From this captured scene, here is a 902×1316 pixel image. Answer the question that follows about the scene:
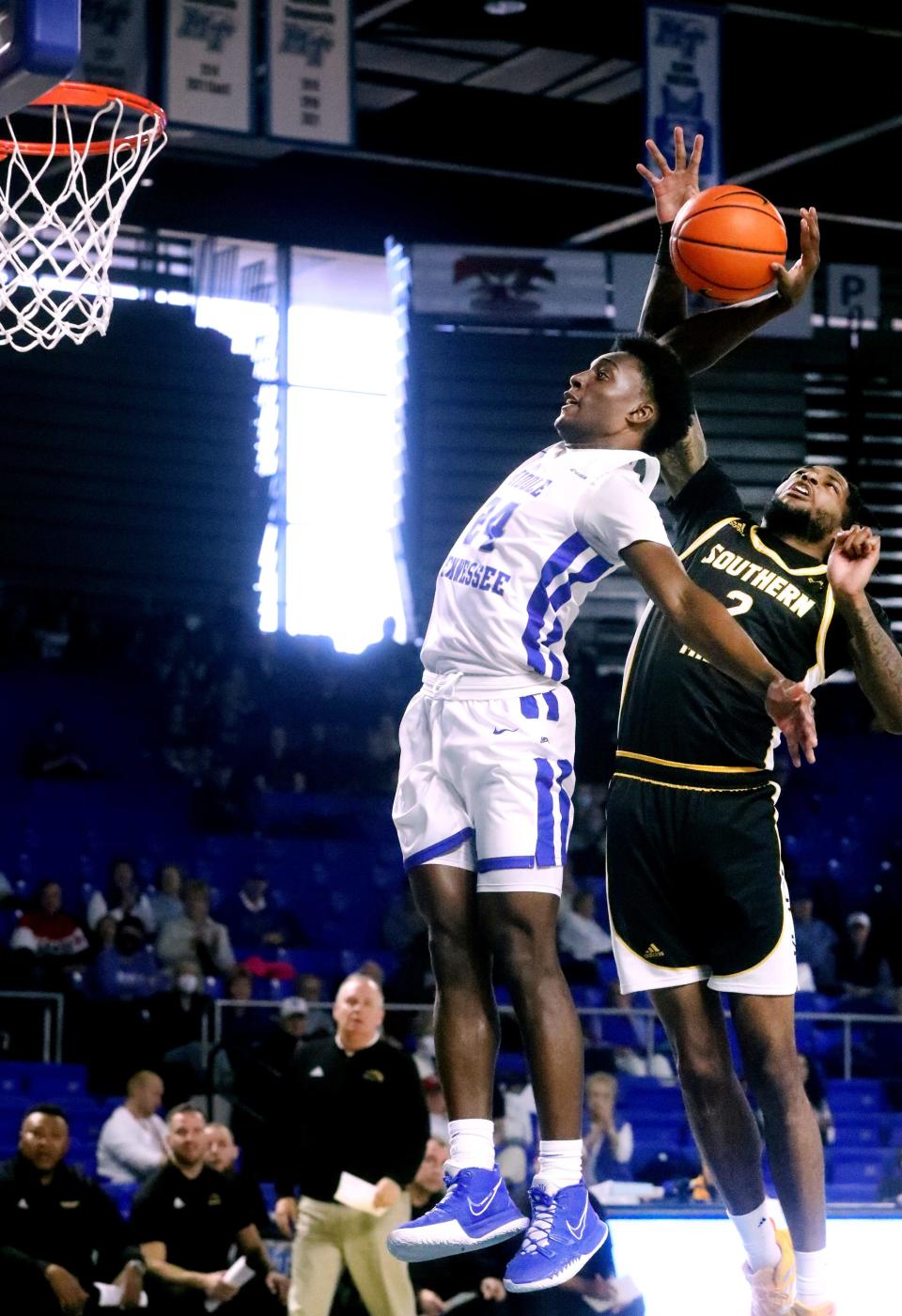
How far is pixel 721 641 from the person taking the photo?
479cm

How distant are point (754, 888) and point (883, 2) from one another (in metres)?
12.1

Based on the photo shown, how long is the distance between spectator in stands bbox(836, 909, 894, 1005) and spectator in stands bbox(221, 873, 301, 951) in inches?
189

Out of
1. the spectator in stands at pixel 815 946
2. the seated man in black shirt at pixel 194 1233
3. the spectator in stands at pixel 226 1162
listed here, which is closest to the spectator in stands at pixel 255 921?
the spectator in stands at pixel 815 946

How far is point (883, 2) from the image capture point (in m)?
15.7

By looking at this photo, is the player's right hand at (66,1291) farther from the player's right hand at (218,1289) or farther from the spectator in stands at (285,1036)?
the spectator in stands at (285,1036)

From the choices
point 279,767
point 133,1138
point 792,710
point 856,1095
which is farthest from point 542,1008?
point 279,767

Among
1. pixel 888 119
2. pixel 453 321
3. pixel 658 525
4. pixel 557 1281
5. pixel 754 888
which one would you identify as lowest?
pixel 557 1281

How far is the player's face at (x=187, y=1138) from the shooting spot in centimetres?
1007

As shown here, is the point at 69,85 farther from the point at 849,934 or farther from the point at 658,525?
the point at 849,934

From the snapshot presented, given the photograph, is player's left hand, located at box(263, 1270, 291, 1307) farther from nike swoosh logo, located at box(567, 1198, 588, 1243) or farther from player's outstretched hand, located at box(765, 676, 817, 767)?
player's outstretched hand, located at box(765, 676, 817, 767)

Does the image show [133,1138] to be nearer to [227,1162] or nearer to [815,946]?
[227,1162]

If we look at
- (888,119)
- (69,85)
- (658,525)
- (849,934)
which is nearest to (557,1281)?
(658,525)

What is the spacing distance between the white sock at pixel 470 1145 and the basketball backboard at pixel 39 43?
2851 millimetres

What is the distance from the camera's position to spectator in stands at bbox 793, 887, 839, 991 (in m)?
16.5
